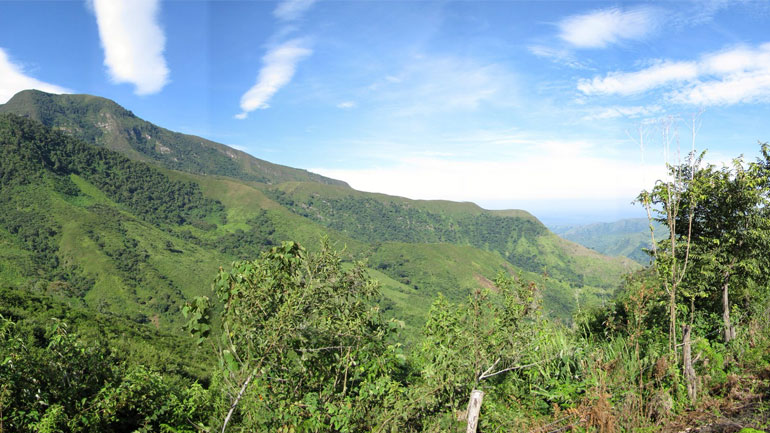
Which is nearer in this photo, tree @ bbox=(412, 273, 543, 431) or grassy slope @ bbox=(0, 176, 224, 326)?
tree @ bbox=(412, 273, 543, 431)

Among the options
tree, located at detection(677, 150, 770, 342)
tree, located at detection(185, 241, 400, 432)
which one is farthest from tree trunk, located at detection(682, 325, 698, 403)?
tree, located at detection(185, 241, 400, 432)

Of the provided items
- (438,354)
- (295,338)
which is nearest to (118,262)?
(438,354)

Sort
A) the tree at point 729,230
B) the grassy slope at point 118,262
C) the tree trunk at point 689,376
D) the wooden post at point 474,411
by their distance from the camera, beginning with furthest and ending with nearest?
the grassy slope at point 118,262
the tree at point 729,230
the tree trunk at point 689,376
the wooden post at point 474,411

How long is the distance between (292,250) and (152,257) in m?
122

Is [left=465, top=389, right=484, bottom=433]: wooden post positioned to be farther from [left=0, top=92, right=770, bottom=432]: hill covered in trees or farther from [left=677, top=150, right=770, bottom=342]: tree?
[left=677, top=150, right=770, bottom=342]: tree

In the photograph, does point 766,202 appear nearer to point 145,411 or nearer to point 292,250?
point 292,250

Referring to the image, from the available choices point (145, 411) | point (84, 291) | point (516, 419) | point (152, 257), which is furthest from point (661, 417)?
point (152, 257)

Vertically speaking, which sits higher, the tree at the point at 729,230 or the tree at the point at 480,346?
the tree at the point at 729,230

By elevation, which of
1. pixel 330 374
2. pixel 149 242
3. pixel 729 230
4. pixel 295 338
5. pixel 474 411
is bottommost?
pixel 149 242

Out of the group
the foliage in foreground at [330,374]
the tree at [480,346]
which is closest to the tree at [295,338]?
the foliage in foreground at [330,374]

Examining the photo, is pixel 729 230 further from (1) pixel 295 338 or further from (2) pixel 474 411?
(1) pixel 295 338

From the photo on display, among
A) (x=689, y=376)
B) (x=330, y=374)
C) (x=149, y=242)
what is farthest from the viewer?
(x=149, y=242)

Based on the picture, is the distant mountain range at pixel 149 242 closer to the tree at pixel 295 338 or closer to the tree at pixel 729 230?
the tree at pixel 729 230

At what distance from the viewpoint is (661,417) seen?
4410mm
